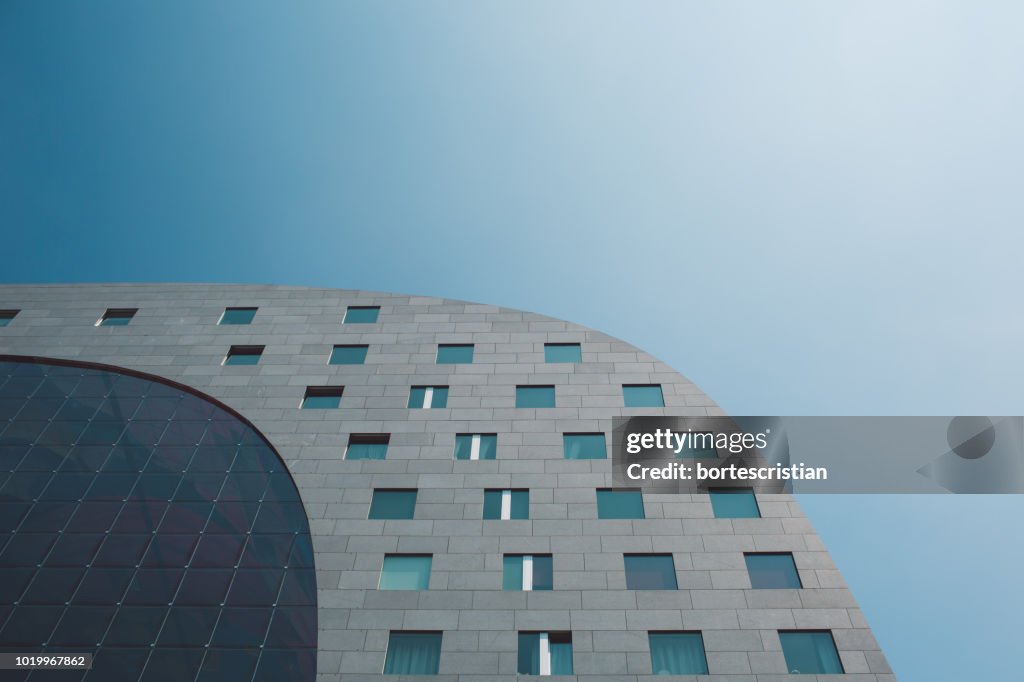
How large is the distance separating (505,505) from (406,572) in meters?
4.13

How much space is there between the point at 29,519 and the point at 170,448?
16.3ft

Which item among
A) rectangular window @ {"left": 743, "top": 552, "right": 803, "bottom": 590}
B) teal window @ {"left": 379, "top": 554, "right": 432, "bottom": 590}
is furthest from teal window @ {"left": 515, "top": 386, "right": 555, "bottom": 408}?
rectangular window @ {"left": 743, "top": 552, "right": 803, "bottom": 590}

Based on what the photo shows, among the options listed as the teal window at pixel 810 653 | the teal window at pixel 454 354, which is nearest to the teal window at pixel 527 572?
the teal window at pixel 810 653

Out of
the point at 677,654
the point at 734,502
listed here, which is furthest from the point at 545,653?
the point at 734,502

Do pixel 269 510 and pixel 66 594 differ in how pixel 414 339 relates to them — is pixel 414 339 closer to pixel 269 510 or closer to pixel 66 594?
pixel 269 510

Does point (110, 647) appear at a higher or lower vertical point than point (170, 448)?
lower

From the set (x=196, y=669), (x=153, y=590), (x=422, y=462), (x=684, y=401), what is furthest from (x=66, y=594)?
(x=684, y=401)

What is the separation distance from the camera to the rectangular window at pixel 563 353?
32625 mm

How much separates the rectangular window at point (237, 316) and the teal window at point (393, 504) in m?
12.5

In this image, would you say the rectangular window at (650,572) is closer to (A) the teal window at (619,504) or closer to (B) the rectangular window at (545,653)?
(A) the teal window at (619,504)

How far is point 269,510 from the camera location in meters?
26.3

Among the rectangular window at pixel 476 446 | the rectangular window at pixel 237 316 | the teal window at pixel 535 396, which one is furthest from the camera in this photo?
the rectangular window at pixel 237 316

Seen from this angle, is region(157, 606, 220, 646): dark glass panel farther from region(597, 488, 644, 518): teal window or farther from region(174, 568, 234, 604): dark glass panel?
region(597, 488, 644, 518): teal window

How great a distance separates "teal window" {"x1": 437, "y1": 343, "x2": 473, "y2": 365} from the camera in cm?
3269
